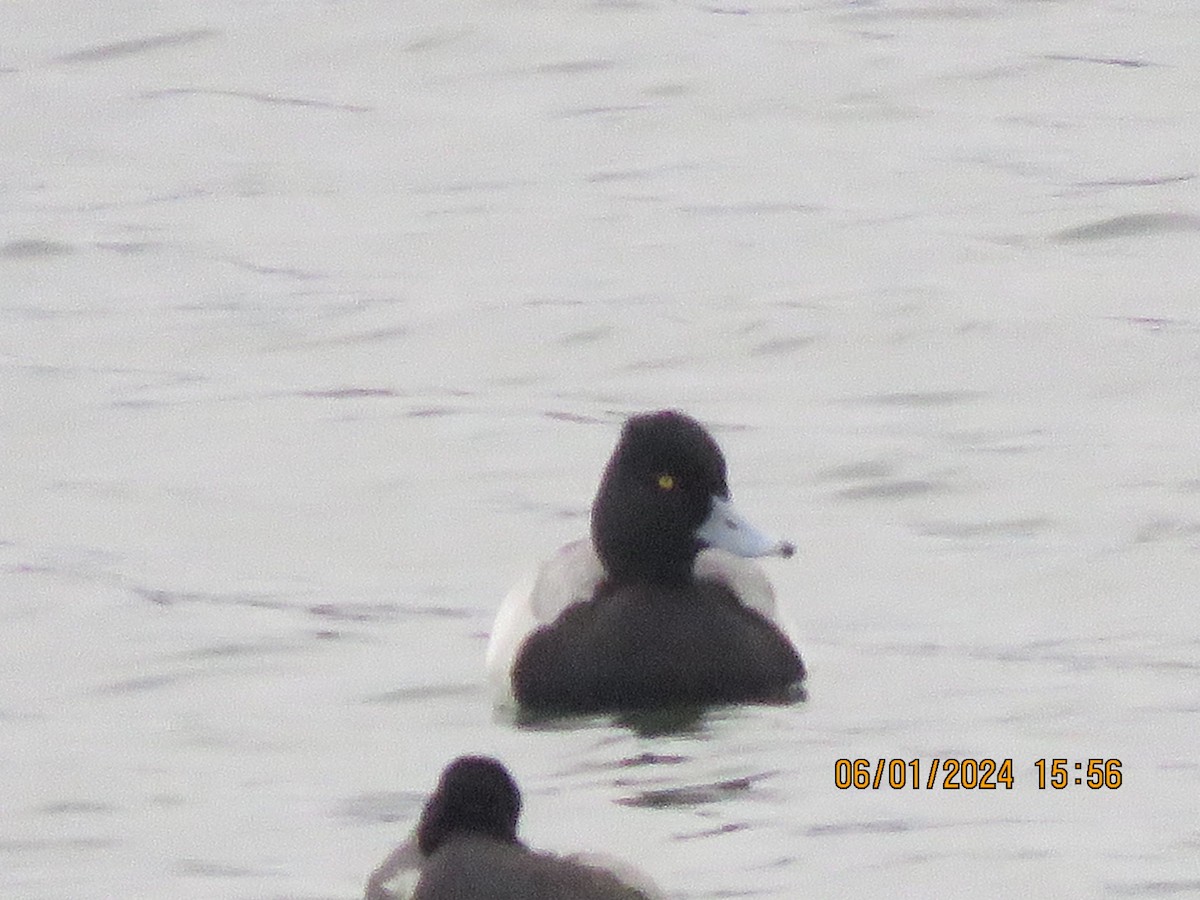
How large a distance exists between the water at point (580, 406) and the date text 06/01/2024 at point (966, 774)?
56 mm

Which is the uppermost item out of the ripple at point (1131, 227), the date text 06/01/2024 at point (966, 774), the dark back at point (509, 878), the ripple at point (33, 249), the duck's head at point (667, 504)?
the dark back at point (509, 878)

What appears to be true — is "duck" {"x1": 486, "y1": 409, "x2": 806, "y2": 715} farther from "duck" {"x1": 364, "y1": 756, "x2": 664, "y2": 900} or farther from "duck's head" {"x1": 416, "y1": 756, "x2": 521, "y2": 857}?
"duck's head" {"x1": 416, "y1": 756, "x2": 521, "y2": 857}

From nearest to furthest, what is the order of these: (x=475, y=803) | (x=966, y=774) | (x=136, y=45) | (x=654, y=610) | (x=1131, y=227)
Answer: (x=475, y=803) → (x=966, y=774) → (x=654, y=610) → (x=1131, y=227) → (x=136, y=45)

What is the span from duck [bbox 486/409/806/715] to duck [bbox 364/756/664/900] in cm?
234

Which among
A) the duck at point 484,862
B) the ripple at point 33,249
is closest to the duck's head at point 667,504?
the duck at point 484,862

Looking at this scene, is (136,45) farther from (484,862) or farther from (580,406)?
(484,862)

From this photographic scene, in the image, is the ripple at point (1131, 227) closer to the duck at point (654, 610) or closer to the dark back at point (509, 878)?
the duck at point (654, 610)

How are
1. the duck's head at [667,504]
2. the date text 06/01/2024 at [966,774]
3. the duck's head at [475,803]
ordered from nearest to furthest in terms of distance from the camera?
the duck's head at [475,803] < the date text 06/01/2024 at [966,774] < the duck's head at [667,504]

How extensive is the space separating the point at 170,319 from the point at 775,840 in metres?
6.86

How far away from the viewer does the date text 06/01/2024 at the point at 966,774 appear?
26.8 feet

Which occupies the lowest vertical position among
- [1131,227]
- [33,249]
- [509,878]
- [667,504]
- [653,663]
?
[33,249]

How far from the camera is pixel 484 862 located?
6598mm

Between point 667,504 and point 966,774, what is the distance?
1.43 metres

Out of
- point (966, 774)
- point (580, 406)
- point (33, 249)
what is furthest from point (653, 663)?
point (33, 249)
